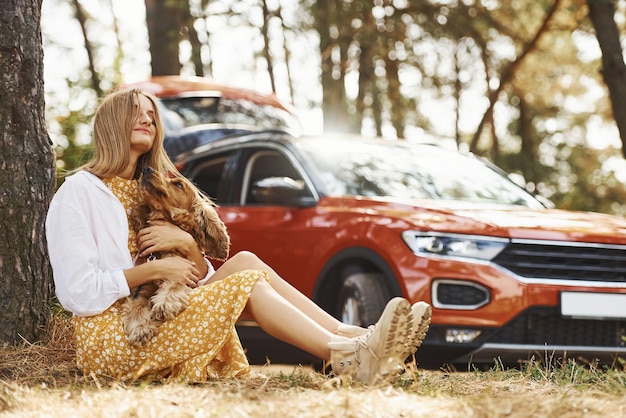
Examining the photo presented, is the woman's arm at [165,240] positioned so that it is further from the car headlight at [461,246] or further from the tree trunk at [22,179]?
the car headlight at [461,246]

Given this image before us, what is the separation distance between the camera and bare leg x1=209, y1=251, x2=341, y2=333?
171 inches

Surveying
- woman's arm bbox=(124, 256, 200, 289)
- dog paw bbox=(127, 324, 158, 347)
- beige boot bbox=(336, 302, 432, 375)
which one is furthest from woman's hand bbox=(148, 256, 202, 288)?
beige boot bbox=(336, 302, 432, 375)

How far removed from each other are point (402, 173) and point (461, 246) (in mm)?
1413

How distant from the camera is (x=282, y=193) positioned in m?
6.25

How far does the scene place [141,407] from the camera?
332cm

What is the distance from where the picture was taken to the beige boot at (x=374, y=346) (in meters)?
3.82

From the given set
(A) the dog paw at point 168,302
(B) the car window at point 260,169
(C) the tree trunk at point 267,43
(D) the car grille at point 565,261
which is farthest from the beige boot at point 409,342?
(C) the tree trunk at point 267,43

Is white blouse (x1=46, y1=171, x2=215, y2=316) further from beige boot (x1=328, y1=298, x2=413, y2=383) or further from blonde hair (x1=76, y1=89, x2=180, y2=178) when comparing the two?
beige boot (x1=328, y1=298, x2=413, y2=383)

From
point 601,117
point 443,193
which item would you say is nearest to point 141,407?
point 443,193

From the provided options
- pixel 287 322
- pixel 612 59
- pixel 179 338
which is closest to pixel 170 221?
pixel 179 338

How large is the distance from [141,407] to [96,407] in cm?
19

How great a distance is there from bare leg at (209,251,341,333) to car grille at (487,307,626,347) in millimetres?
1343

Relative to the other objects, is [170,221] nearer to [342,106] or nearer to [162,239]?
[162,239]

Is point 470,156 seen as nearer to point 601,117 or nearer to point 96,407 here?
point 96,407
